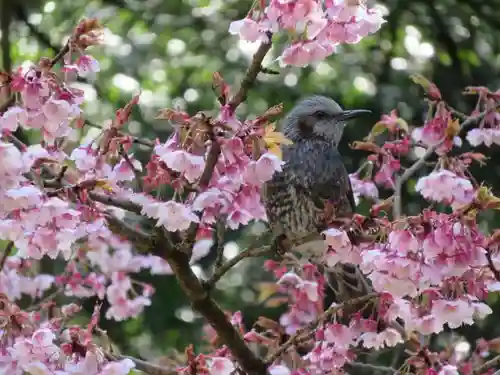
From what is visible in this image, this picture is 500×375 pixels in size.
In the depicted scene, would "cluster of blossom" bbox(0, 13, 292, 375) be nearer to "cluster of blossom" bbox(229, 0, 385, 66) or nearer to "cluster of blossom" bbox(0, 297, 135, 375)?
"cluster of blossom" bbox(0, 297, 135, 375)

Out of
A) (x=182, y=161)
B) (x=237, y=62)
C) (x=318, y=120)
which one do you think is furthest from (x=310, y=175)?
(x=237, y=62)

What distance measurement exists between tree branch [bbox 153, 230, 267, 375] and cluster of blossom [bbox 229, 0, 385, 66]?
42cm

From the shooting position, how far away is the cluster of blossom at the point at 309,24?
1581 mm

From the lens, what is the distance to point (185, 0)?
14.6 ft

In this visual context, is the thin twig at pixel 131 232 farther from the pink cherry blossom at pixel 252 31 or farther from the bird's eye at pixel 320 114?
the bird's eye at pixel 320 114

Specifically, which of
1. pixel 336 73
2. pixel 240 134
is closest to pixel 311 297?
pixel 240 134

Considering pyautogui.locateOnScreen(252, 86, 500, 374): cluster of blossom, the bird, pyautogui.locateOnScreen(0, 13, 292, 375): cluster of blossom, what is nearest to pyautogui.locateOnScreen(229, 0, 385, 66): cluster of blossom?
pyautogui.locateOnScreen(0, 13, 292, 375): cluster of blossom

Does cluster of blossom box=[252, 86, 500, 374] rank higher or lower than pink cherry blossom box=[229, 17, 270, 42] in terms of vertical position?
lower

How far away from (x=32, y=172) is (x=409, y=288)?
2.28ft

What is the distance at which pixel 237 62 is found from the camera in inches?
173

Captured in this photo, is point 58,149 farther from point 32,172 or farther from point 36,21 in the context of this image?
point 36,21

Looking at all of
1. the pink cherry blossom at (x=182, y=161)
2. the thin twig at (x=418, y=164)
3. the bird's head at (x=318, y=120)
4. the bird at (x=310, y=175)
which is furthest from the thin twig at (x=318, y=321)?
the bird's head at (x=318, y=120)

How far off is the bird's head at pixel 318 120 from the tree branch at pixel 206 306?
106 cm

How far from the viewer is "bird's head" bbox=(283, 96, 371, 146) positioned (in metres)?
2.93
